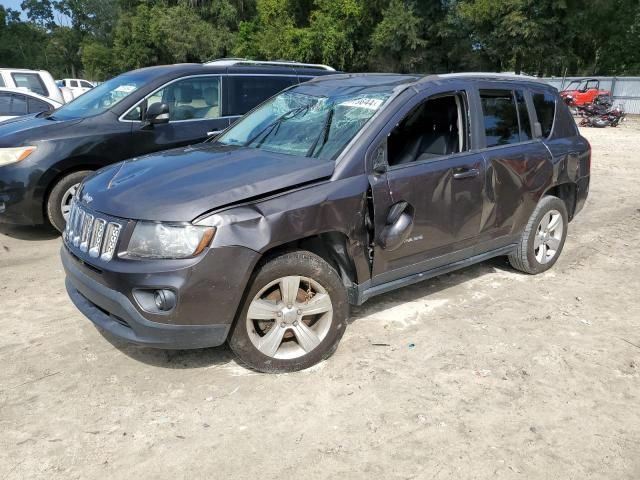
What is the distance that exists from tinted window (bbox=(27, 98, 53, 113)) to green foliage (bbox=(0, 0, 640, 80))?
29.8 m

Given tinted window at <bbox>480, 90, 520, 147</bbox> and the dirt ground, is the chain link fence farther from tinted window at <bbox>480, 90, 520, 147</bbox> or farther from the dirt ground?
the dirt ground

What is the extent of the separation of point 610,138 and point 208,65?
14777 millimetres

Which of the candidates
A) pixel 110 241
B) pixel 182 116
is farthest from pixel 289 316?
pixel 182 116

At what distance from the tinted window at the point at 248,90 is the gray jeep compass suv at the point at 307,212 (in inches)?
88.8

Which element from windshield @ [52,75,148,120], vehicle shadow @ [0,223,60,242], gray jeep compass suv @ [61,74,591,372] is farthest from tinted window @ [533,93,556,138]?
vehicle shadow @ [0,223,60,242]

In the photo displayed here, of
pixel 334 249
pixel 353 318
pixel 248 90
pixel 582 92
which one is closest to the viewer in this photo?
pixel 334 249

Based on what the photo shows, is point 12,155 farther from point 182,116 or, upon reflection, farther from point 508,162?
point 508,162

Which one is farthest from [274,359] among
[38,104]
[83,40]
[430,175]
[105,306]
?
[83,40]

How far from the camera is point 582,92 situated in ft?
90.9

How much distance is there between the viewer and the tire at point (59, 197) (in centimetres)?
590

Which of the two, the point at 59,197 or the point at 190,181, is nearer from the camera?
the point at 190,181

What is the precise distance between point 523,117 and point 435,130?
102 centimetres

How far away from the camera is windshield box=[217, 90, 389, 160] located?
3781mm

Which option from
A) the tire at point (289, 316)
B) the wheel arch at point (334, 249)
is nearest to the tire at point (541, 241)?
the wheel arch at point (334, 249)
